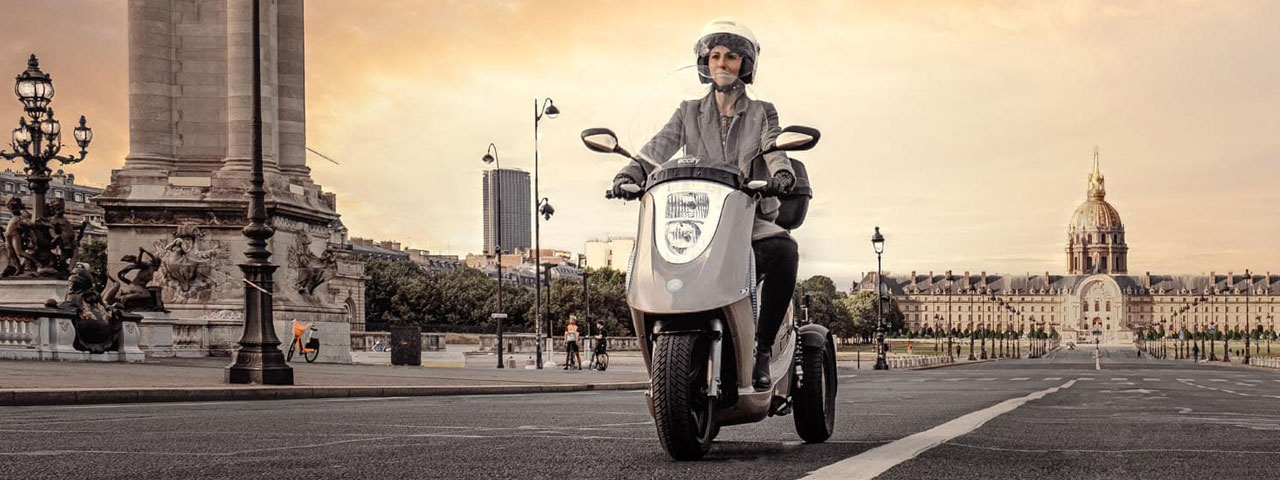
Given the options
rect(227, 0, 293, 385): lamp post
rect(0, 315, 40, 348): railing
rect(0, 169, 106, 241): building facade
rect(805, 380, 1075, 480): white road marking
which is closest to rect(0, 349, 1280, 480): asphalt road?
rect(805, 380, 1075, 480): white road marking

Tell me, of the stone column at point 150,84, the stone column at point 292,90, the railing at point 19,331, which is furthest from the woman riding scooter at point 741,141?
the stone column at point 292,90

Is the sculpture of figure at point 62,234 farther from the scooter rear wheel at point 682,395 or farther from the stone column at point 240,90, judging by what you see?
the scooter rear wheel at point 682,395

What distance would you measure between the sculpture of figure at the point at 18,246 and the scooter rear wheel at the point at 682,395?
85.9 feet

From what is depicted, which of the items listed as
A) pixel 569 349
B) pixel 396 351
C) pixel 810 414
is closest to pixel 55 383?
pixel 810 414

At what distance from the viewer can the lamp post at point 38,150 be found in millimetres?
28531

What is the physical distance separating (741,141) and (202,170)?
86.8ft

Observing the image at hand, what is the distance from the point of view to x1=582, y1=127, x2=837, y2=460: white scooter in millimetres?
6094

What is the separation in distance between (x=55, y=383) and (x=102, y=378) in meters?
2.23

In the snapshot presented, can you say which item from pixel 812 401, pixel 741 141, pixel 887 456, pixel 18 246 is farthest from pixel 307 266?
pixel 887 456

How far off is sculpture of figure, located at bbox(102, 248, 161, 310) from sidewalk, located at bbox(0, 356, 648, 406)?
168 centimetres

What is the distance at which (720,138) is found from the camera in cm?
728

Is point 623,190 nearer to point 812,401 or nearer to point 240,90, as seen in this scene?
point 812,401

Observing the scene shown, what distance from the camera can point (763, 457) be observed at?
655cm

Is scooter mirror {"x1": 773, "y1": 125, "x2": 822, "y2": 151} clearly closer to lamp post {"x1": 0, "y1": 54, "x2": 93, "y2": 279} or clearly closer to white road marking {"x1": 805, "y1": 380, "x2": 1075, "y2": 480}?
white road marking {"x1": 805, "y1": 380, "x2": 1075, "y2": 480}
